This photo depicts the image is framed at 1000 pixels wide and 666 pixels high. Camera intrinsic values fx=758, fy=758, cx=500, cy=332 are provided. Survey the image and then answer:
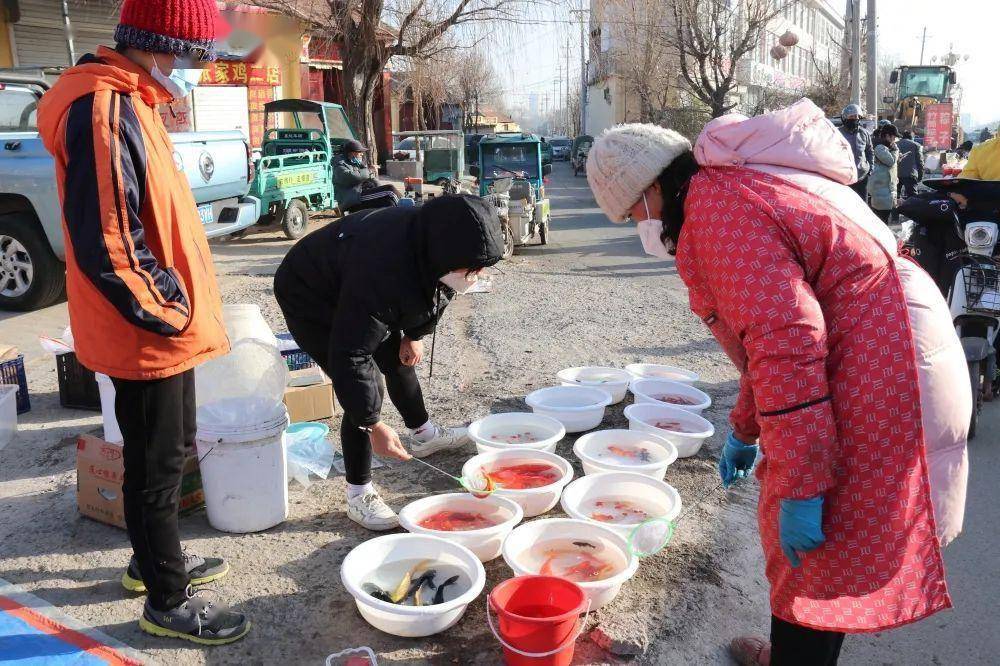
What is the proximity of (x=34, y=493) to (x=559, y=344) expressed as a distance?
392 centimetres

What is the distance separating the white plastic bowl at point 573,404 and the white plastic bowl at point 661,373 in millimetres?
537

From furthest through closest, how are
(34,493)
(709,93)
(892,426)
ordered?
(709,93) < (34,493) < (892,426)

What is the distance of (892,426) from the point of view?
1.71 metres

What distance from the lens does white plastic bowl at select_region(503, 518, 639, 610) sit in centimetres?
270

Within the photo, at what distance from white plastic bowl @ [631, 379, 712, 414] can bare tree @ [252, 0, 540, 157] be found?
10.7 m

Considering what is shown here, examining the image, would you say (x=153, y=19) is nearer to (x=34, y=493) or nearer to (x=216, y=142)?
(x=34, y=493)

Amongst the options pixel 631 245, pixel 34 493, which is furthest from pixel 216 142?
pixel 631 245

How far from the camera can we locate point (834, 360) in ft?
5.68

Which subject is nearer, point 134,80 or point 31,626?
point 134,80

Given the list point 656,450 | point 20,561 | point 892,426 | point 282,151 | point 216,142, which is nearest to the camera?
point 892,426

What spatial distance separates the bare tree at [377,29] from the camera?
13398 mm

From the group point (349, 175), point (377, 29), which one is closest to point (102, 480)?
point (349, 175)

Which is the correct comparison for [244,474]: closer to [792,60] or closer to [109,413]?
[109,413]

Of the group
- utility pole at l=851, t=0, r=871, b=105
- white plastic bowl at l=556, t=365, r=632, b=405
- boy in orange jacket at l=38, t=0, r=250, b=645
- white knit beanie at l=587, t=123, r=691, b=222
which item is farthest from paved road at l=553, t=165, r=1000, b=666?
utility pole at l=851, t=0, r=871, b=105
